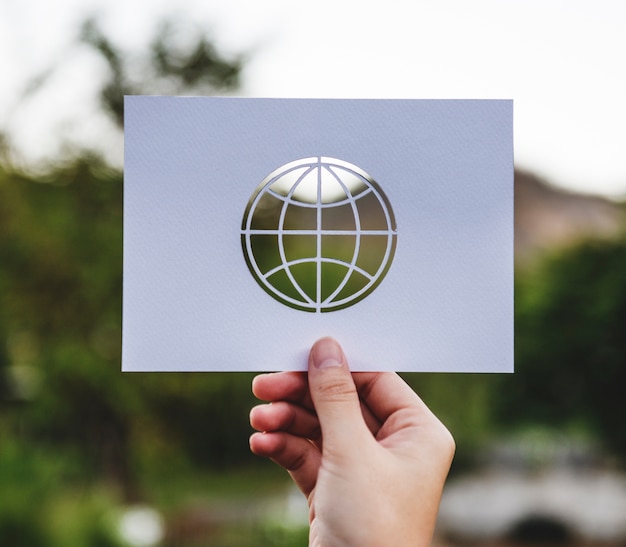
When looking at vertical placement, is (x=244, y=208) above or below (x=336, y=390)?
above

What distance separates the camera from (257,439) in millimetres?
1923

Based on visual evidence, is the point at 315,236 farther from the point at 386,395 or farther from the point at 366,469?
the point at 366,469

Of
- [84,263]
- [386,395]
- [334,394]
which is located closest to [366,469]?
[334,394]

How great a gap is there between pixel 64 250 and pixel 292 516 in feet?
13.6

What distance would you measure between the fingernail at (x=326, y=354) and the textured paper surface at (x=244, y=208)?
0.11 ft

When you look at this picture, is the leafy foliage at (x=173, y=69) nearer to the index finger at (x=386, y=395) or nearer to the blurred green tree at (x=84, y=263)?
the blurred green tree at (x=84, y=263)

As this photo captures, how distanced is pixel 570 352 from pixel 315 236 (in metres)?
3.66

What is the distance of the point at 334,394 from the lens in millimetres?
1567

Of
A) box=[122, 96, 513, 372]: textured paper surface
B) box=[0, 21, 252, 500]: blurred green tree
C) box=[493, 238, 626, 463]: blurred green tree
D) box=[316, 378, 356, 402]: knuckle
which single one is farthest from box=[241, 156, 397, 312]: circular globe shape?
Answer: box=[493, 238, 626, 463]: blurred green tree

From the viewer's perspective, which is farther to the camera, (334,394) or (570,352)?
(570,352)

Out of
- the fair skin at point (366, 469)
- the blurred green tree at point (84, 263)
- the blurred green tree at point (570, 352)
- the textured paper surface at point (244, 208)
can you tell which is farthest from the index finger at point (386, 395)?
the blurred green tree at point (84, 263)

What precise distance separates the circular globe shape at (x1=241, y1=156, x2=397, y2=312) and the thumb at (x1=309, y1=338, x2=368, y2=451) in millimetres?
112

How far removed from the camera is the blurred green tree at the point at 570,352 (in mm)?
7973

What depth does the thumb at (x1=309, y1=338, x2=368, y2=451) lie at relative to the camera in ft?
5.09
